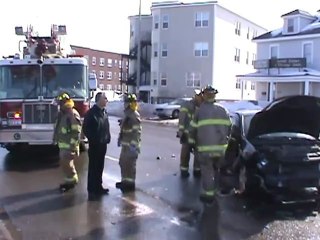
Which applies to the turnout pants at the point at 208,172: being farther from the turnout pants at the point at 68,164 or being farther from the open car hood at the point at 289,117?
the turnout pants at the point at 68,164

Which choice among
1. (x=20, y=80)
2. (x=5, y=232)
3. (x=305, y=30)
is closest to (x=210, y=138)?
(x=5, y=232)

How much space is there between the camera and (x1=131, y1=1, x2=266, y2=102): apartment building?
44.0m

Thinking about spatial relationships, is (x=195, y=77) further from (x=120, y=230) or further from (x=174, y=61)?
(x=120, y=230)

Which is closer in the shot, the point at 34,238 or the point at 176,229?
the point at 34,238

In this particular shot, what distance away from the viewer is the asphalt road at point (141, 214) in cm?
612

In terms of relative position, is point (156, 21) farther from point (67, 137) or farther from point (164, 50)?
point (67, 137)

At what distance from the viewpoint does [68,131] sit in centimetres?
867

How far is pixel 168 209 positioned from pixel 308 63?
31503 millimetres

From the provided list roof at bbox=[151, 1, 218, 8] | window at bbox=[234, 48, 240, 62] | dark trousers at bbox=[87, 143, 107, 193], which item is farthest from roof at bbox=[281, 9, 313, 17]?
dark trousers at bbox=[87, 143, 107, 193]

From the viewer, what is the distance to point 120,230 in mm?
6203

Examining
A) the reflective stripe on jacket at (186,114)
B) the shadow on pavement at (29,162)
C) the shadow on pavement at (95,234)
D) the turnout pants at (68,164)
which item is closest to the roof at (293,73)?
the shadow on pavement at (29,162)

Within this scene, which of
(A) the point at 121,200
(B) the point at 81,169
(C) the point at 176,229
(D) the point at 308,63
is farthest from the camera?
(D) the point at 308,63

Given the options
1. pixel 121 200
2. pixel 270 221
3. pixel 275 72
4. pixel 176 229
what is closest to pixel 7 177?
pixel 121 200

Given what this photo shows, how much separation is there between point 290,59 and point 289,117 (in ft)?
95.4
